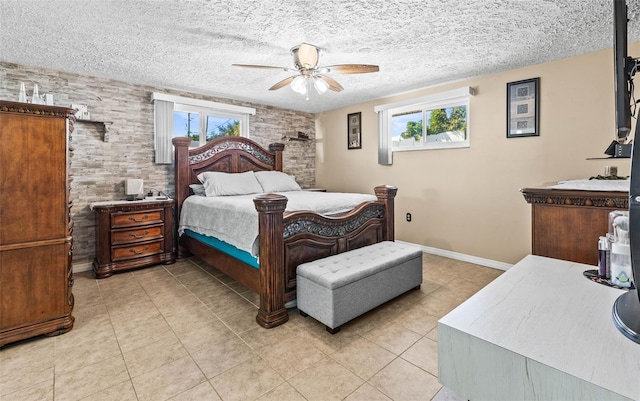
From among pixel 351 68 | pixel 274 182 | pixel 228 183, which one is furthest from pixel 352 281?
pixel 274 182

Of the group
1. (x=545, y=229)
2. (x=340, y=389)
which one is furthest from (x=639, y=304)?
(x=340, y=389)

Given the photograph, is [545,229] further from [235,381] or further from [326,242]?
[235,381]

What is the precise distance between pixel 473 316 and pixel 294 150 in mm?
5082

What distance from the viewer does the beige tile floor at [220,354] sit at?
5.22 feet

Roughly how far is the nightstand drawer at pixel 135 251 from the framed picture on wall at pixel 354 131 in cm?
332

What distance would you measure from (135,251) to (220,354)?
2.30 metres

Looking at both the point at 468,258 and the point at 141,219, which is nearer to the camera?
the point at 141,219

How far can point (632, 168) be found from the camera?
73 centimetres

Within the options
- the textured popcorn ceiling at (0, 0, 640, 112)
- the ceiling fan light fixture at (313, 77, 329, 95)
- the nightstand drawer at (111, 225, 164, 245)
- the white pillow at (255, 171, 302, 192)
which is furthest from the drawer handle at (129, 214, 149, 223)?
the ceiling fan light fixture at (313, 77, 329, 95)

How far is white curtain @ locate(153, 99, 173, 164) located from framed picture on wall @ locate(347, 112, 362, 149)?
9.23 feet

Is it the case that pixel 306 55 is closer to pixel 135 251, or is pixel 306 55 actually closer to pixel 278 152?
pixel 278 152

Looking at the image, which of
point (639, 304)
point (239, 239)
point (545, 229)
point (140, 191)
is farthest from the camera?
point (140, 191)

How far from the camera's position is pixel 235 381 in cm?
166

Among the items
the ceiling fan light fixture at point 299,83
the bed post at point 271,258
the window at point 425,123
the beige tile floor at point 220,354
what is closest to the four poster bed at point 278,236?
the bed post at point 271,258
